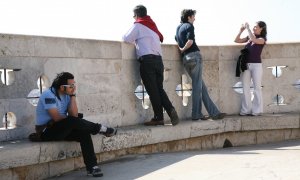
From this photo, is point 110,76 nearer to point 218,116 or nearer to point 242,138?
point 218,116

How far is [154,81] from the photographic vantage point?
6711 mm

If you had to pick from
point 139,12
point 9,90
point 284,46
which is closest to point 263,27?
point 284,46

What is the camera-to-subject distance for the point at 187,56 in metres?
7.36

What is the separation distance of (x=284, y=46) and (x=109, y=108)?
3331 millimetres

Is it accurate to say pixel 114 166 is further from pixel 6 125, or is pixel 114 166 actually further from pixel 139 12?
pixel 139 12

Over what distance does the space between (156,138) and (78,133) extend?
163cm

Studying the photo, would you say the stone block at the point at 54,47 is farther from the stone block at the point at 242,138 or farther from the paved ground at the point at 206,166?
the stone block at the point at 242,138

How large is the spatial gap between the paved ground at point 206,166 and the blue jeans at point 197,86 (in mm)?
Result: 1079

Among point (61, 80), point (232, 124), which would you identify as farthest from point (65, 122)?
point (232, 124)

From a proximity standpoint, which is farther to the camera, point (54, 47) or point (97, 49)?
point (97, 49)

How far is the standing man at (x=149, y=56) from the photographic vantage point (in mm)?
6703

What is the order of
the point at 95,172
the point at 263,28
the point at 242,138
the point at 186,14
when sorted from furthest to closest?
the point at 242,138 < the point at 263,28 < the point at 186,14 < the point at 95,172

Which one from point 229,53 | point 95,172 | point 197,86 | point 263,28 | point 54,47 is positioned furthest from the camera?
point 229,53

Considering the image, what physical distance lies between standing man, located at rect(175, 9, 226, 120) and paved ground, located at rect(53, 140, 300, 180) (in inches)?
42.7
